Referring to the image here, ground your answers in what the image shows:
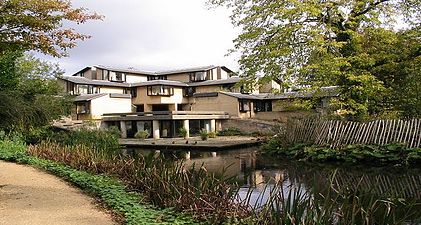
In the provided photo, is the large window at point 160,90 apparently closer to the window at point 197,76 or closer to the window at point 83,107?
the window at point 197,76

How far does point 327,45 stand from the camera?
15.5 meters

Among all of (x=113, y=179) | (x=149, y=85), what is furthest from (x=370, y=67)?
(x=149, y=85)

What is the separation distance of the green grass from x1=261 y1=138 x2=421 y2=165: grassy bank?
377 inches

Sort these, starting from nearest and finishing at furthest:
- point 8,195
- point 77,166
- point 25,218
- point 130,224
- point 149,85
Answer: point 130,224 < point 25,218 < point 8,195 < point 77,166 < point 149,85

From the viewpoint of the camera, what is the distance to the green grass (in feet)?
17.7

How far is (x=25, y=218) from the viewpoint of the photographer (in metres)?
5.83

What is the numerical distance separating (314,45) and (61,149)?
10797 millimetres

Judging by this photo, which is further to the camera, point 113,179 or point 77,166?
point 77,166

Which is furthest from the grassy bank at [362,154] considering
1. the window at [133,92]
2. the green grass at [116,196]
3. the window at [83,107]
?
the window at [133,92]

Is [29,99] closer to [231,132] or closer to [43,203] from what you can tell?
[43,203]

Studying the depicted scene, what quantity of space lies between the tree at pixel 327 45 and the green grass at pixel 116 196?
952 cm

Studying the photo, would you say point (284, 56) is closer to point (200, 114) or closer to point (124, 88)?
point (200, 114)

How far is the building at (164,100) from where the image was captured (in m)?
33.7

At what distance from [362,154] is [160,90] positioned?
33406mm
